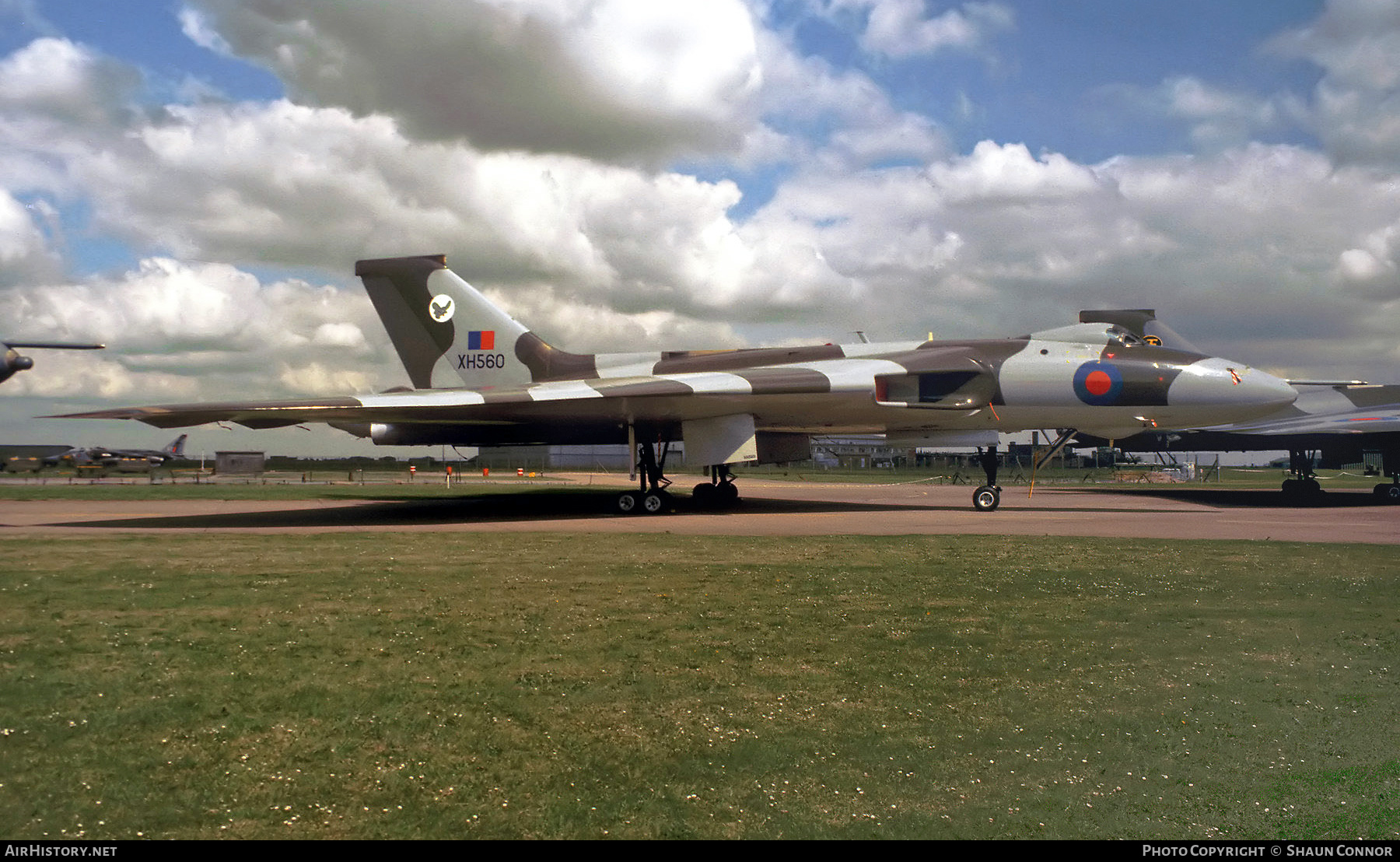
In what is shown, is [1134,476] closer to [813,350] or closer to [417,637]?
[813,350]

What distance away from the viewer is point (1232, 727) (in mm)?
3977

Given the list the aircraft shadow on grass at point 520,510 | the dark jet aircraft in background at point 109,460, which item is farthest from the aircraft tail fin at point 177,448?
the aircraft shadow on grass at point 520,510

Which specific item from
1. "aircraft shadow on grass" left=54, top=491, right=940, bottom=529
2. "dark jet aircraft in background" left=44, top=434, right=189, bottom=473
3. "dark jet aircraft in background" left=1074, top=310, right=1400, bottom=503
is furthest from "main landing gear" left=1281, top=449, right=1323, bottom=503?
"dark jet aircraft in background" left=44, top=434, right=189, bottom=473

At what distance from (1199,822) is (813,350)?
631 inches

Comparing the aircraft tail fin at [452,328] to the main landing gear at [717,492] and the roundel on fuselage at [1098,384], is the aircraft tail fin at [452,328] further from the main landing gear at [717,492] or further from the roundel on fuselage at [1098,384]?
the roundel on fuselage at [1098,384]

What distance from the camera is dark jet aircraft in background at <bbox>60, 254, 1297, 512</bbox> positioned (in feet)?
54.3

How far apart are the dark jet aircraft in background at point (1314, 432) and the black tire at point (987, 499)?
3961mm

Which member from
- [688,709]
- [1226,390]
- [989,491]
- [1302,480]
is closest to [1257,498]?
[1302,480]

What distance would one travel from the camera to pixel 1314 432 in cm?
2266

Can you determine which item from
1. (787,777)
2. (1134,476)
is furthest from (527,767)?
(1134,476)

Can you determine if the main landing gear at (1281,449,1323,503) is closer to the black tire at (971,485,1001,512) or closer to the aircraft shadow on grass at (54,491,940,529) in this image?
the black tire at (971,485,1001,512)

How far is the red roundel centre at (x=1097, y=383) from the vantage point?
56.4ft
